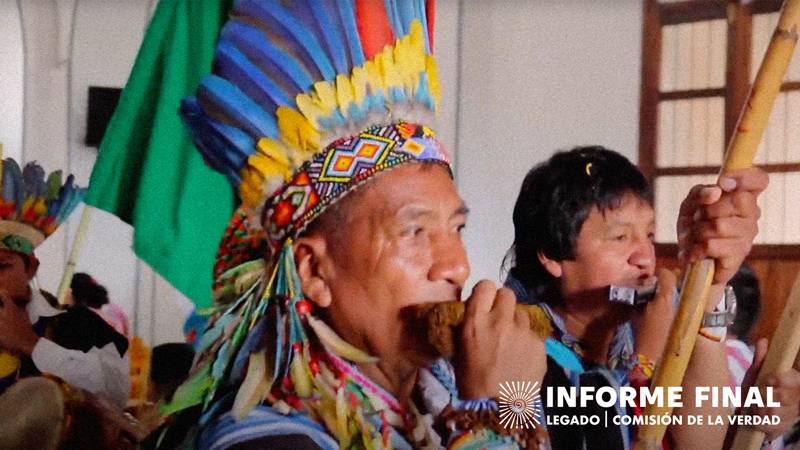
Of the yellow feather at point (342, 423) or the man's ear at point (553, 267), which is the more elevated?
the man's ear at point (553, 267)

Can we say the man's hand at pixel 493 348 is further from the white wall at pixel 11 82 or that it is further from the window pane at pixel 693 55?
the white wall at pixel 11 82

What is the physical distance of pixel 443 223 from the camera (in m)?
1.39

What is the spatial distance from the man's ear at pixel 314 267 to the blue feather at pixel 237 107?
177 millimetres

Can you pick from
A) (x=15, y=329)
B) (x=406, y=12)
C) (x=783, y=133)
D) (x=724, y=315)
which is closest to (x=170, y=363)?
(x=15, y=329)

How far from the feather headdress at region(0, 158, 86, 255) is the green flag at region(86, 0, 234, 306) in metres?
0.06

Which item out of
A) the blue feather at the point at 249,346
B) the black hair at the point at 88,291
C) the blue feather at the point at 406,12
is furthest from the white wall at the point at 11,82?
the blue feather at the point at 406,12

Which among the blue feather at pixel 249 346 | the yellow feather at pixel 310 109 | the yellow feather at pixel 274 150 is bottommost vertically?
the blue feather at pixel 249 346

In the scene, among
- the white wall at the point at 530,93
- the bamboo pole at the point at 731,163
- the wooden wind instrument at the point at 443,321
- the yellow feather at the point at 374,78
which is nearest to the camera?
the bamboo pole at the point at 731,163

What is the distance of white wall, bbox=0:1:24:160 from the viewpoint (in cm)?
174

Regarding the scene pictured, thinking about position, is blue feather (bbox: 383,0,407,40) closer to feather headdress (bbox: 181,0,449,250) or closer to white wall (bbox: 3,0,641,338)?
feather headdress (bbox: 181,0,449,250)

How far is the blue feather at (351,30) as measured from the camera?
4.63ft

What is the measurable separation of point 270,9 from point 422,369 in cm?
63

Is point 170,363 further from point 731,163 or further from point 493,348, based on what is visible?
point 731,163

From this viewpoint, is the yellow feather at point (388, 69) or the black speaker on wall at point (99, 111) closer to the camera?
the yellow feather at point (388, 69)
